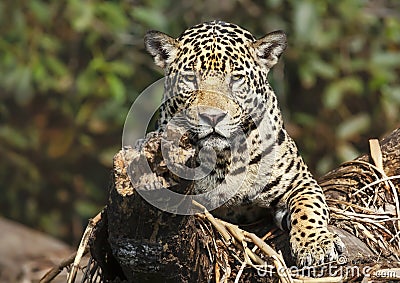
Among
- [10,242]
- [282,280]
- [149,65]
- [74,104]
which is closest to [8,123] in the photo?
[74,104]

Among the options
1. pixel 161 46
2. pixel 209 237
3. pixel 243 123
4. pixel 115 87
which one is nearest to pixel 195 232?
pixel 209 237

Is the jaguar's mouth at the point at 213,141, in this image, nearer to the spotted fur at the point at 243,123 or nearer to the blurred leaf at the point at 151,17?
the spotted fur at the point at 243,123

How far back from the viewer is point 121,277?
470 centimetres

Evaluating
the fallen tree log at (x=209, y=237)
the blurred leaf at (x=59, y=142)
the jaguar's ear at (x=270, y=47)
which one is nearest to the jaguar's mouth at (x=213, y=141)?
the fallen tree log at (x=209, y=237)

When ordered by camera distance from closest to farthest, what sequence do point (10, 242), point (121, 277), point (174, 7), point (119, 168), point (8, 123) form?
point (119, 168)
point (121, 277)
point (10, 242)
point (174, 7)
point (8, 123)

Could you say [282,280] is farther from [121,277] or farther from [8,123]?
[8,123]

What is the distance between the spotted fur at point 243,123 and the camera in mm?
4789

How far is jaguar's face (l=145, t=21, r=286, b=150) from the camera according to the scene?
15.7 ft

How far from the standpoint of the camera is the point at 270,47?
17.8 feet

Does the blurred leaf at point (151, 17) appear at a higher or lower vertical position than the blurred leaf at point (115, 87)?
higher

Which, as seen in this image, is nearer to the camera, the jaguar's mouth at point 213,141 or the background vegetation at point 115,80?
the jaguar's mouth at point 213,141

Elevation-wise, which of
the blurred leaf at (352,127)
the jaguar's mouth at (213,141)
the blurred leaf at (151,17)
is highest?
the blurred leaf at (151,17)

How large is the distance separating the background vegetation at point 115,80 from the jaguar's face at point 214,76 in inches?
152

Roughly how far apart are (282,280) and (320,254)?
486mm
